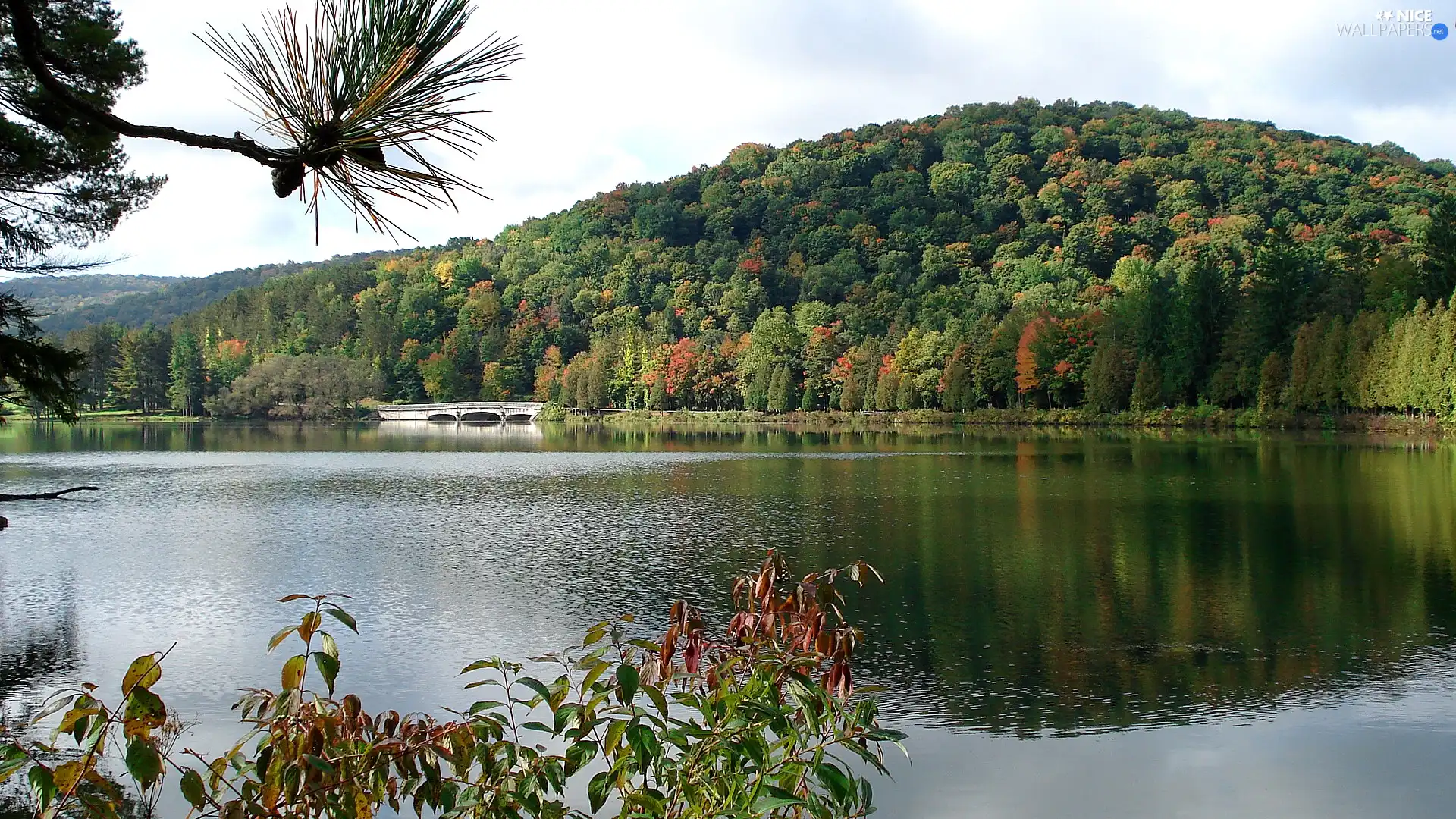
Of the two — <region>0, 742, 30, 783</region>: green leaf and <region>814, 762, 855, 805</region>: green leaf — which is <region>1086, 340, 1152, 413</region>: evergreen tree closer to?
<region>814, 762, 855, 805</region>: green leaf

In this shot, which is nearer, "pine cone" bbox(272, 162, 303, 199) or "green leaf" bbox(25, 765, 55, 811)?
"green leaf" bbox(25, 765, 55, 811)

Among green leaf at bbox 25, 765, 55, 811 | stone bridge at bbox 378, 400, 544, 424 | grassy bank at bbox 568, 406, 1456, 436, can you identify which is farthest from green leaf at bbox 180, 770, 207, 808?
stone bridge at bbox 378, 400, 544, 424

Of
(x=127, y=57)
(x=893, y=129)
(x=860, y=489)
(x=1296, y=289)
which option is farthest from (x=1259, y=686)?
(x=893, y=129)

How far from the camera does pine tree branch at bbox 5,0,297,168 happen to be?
2.73 metres

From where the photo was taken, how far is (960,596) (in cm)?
1296

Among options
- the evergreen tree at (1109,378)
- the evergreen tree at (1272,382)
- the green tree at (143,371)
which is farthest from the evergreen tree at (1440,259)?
the green tree at (143,371)

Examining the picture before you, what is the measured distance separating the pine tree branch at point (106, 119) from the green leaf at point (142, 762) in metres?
1.52

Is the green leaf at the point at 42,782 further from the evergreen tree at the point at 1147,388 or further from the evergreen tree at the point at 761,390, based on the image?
the evergreen tree at the point at 761,390

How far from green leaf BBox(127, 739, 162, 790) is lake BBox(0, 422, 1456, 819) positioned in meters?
4.98

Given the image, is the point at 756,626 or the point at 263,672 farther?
the point at 263,672

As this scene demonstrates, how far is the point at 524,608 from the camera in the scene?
12.6 m

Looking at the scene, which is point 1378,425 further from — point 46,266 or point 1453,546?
point 46,266

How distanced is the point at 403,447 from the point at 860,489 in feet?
96.4

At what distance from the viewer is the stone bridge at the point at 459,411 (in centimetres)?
9444
